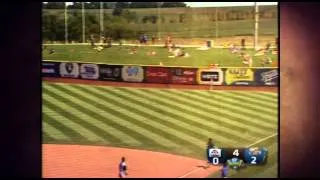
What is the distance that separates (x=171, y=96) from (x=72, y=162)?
137cm

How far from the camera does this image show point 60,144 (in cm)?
966

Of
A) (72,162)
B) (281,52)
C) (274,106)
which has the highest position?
(281,52)

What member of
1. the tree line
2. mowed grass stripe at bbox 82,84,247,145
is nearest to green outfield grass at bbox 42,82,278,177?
mowed grass stripe at bbox 82,84,247,145

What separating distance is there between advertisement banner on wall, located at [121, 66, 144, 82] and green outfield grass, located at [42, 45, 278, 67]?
7 centimetres

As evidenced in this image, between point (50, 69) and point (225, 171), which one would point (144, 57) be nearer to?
point (50, 69)

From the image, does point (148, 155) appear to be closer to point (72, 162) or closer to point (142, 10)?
point (72, 162)

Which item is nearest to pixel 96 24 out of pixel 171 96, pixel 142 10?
pixel 142 10

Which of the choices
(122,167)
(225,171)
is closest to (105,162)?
(122,167)

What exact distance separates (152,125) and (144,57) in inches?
31.1

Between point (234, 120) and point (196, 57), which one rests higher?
point (196, 57)

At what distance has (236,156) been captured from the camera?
31.6ft

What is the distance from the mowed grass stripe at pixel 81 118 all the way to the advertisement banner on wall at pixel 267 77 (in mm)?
1745

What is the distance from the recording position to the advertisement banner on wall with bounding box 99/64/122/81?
32.0 ft

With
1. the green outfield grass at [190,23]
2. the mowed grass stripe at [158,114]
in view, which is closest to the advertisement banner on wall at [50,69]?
the mowed grass stripe at [158,114]
